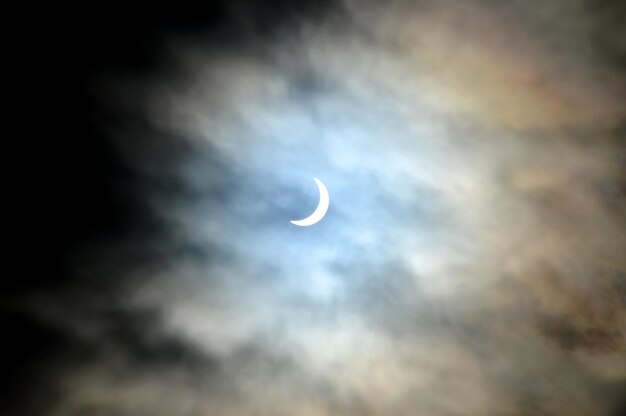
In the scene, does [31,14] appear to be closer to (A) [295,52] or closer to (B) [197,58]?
(B) [197,58]

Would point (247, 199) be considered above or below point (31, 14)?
below

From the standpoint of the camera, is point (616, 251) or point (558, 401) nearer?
point (616, 251)

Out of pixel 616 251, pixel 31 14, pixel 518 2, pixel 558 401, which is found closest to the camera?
pixel 518 2

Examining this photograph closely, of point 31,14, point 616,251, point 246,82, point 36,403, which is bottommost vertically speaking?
point 36,403

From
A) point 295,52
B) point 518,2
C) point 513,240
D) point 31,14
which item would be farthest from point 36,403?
point 518,2

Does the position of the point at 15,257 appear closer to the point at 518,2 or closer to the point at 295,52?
the point at 295,52

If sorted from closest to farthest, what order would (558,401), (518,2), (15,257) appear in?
(518,2) < (15,257) < (558,401)
